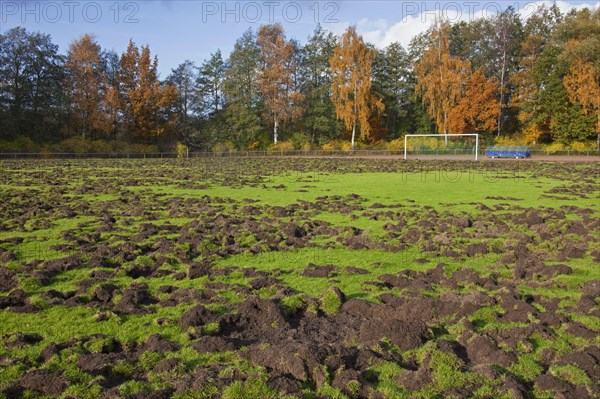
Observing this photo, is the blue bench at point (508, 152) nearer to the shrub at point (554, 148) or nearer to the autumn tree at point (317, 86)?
the shrub at point (554, 148)

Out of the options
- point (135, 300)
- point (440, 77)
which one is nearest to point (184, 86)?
point (440, 77)

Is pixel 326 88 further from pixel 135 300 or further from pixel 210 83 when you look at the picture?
pixel 135 300

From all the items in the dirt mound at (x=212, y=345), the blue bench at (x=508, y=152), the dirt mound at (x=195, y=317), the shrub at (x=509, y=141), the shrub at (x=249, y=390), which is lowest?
the shrub at (x=249, y=390)

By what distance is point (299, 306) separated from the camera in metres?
5.13

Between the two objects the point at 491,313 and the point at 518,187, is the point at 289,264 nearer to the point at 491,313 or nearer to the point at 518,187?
the point at 491,313

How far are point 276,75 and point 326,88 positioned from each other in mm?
7315

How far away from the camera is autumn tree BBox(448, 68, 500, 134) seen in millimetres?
56156

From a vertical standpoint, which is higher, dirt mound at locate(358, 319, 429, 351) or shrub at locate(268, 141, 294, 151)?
shrub at locate(268, 141, 294, 151)

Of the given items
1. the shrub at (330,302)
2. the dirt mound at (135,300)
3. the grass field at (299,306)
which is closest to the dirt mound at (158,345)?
the grass field at (299,306)

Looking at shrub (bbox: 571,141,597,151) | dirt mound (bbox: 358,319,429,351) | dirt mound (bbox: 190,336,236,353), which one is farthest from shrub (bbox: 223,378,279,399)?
shrub (bbox: 571,141,597,151)

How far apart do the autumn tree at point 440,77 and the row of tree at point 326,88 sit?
14cm

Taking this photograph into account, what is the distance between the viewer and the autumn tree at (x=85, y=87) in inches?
2112

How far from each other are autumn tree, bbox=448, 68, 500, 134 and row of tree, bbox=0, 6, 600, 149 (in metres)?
0.13

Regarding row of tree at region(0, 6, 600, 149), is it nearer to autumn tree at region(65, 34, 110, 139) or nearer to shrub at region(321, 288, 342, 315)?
autumn tree at region(65, 34, 110, 139)
